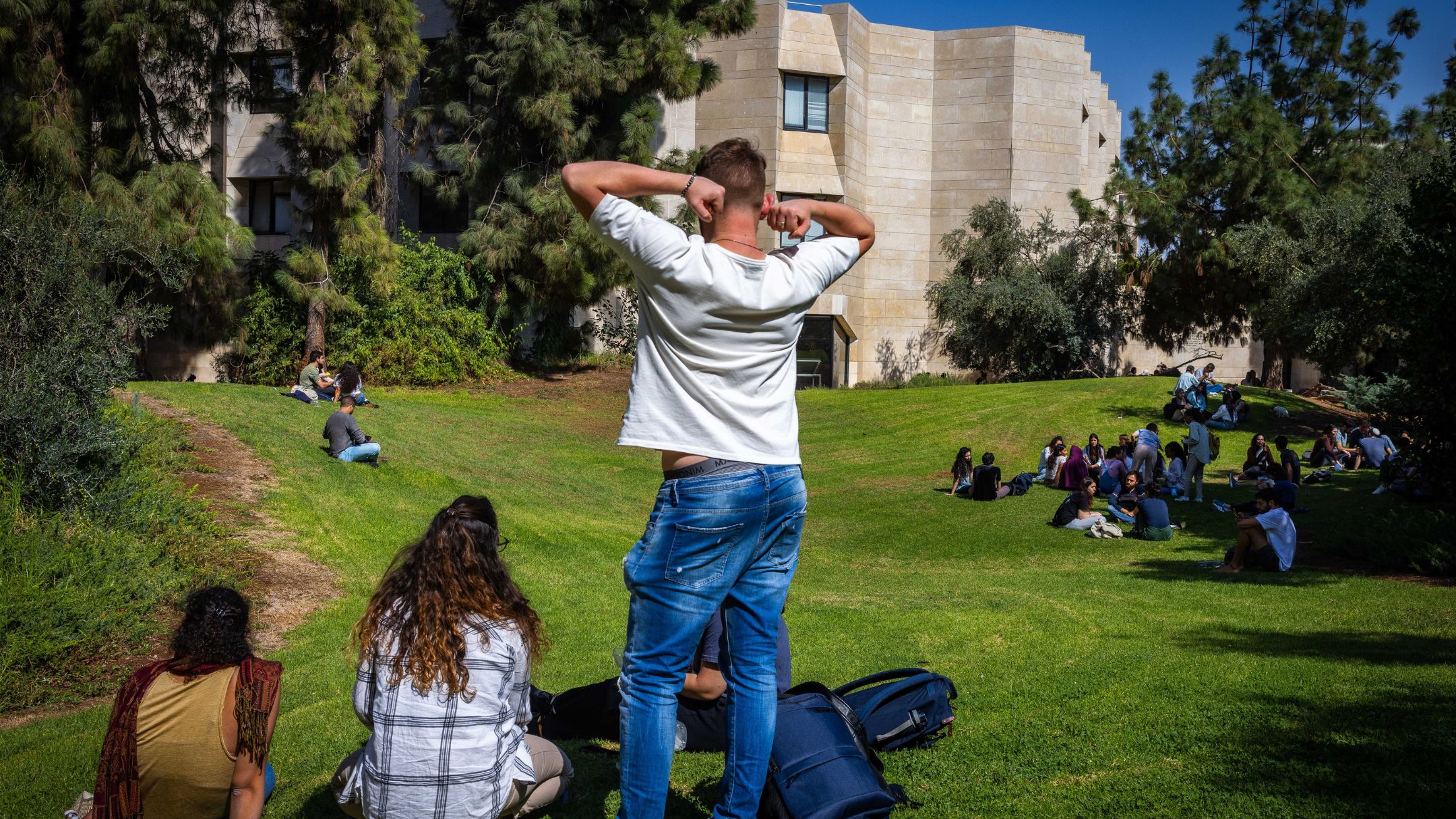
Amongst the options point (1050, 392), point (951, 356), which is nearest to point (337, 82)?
point (1050, 392)

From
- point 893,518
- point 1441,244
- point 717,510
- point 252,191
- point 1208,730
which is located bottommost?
point 893,518

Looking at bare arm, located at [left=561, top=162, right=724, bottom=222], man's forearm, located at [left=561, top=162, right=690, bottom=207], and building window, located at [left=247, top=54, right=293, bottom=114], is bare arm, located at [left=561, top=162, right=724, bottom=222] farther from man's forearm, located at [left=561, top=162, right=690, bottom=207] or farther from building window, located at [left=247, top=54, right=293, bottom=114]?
building window, located at [left=247, top=54, right=293, bottom=114]

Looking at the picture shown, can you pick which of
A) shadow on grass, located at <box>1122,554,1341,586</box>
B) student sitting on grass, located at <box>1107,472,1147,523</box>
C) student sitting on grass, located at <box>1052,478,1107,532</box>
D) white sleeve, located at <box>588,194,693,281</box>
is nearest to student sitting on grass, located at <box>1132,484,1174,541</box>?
student sitting on grass, located at <box>1052,478,1107,532</box>

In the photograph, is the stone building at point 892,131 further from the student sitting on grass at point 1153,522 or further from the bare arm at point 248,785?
the bare arm at point 248,785

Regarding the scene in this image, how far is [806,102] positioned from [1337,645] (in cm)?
3239

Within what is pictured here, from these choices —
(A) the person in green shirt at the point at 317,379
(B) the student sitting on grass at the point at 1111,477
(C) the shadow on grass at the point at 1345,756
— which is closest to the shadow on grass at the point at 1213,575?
(B) the student sitting on grass at the point at 1111,477

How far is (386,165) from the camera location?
30000 millimetres

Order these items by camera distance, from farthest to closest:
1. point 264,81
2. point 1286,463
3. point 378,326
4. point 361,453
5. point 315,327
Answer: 1. point 378,326
2. point 264,81
3. point 315,327
4. point 1286,463
5. point 361,453

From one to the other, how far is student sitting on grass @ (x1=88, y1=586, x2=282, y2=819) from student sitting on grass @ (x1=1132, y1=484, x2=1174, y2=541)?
14731 millimetres

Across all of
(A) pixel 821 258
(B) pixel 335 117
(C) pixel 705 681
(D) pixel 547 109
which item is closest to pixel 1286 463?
(D) pixel 547 109

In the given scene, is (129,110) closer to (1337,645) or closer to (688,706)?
(688,706)

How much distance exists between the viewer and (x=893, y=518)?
18.6m

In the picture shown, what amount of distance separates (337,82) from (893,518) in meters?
16.5

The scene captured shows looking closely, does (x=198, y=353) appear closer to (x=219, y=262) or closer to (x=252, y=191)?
(x=252, y=191)
